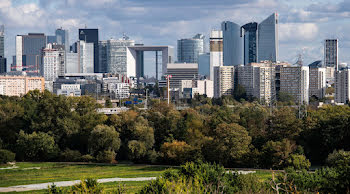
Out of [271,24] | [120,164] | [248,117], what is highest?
[271,24]

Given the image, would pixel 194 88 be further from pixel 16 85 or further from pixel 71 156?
pixel 71 156

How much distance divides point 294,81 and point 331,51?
233ft

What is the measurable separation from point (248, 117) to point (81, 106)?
15.4 meters

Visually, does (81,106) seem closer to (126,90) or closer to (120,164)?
(120,164)

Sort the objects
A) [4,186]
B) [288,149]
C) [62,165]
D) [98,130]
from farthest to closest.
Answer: [98,130] → [62,165] → [288,149] → [4,186]

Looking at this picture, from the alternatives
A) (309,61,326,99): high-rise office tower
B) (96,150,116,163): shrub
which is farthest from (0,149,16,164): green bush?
(309,61,326,99): high-rise office tower

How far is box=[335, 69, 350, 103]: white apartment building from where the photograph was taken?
357 ft

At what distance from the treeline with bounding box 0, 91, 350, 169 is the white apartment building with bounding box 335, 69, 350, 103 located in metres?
62.8

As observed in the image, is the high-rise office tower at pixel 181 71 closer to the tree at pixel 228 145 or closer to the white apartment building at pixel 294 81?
the white apartment building at pixel 294 81

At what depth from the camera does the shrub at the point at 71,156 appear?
43625 mm

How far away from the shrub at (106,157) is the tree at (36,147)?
3879 mm

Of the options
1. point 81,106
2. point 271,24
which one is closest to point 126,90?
point 271,24

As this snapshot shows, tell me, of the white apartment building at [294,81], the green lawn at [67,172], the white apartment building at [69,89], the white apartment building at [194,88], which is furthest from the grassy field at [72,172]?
Result: the white apartment building at [69,89]

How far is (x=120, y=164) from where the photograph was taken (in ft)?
138
